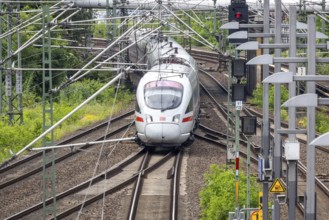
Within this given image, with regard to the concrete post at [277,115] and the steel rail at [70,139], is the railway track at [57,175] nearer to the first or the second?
the steel rail at [70,139]

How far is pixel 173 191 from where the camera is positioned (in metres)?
22.3

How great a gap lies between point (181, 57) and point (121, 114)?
4.85m

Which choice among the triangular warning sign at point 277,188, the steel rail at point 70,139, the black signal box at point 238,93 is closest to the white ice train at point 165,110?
the steel rail at point 70,139

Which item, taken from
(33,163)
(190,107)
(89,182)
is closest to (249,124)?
(89,182)

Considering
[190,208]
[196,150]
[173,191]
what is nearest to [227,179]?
[190,208]

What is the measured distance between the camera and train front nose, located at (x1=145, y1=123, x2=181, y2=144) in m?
26.3

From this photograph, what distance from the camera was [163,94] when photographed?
88.1ft

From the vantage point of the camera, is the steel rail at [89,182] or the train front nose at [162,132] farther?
the train front nose at [162,132]

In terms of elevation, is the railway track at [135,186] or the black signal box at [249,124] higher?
the black signal box at [249,124]

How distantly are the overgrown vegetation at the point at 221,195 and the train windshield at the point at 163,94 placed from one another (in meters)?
6.04

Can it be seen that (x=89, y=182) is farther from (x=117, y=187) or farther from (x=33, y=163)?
(x=33, y=163)

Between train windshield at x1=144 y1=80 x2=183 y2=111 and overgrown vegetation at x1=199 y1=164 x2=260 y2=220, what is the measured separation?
604 cm

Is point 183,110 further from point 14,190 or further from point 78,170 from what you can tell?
point 14,190

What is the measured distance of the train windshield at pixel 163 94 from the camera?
2669 cm
